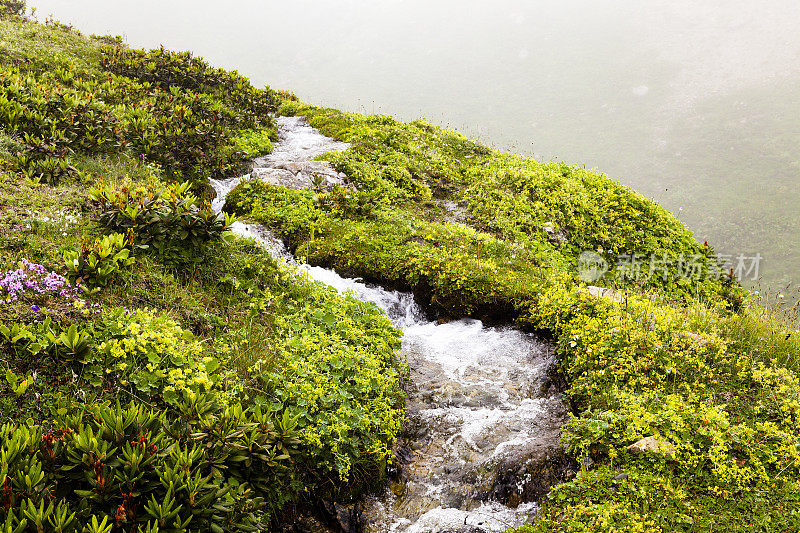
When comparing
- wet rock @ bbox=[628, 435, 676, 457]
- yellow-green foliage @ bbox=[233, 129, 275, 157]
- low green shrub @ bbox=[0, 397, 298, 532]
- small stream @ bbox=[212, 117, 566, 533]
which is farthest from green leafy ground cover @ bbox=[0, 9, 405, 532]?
yellow-green foliage @ bbox=[233, 129, 275, 157]

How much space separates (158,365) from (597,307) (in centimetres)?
692

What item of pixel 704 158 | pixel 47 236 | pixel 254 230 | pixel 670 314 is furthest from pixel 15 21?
pixel 704 158

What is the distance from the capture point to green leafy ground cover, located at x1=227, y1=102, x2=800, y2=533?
5.15m

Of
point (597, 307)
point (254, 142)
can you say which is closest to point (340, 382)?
point (597, 307)

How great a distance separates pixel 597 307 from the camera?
8.10 m

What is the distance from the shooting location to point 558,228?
42.4 ft

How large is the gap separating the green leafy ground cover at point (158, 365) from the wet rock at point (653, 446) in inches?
118

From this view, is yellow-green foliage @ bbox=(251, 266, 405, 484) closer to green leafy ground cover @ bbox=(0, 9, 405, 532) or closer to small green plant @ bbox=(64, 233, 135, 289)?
green leafy ground cover @ bbox=(0, 9, 405, 532)

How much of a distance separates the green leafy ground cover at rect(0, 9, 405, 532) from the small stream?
51 cm

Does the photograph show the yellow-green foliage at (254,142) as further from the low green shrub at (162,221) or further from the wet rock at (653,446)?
the wet rock at (653,446)

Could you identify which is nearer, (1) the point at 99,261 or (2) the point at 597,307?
(1) the point at 99,261

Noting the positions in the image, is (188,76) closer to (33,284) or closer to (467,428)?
(33,284)

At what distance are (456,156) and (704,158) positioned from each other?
27.6 meters

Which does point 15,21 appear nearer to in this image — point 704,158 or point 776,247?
point 776,247
